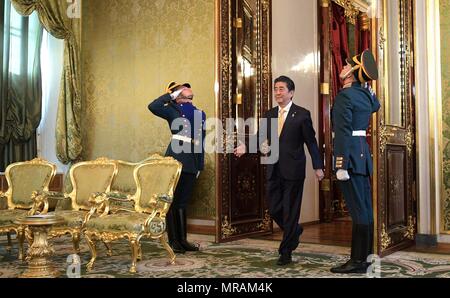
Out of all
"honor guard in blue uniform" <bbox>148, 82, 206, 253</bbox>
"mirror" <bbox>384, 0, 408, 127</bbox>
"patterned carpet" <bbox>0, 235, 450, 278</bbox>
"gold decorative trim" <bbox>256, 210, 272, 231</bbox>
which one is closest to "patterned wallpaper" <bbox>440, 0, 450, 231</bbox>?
"mirror" <bbox>384, 0, 408, 127</bbox>

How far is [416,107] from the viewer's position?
510 cm

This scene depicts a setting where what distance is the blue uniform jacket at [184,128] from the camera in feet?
15.8

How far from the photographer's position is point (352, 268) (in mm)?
3760

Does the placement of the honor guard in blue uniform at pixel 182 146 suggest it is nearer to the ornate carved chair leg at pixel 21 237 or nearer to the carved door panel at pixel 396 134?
the ornate carved chair leg at pixel 21 237

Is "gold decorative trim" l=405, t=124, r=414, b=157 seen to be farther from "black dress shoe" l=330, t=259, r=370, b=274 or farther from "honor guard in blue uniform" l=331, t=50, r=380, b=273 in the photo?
"black dress shoe" l=330, t=259, r=370, b=274

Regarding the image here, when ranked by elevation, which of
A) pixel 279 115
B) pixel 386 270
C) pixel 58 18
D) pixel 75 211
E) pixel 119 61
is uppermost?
pixel 58 18

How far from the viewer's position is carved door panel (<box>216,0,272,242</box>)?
5.48 meters

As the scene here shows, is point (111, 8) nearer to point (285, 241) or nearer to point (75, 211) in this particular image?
point (75, 211)

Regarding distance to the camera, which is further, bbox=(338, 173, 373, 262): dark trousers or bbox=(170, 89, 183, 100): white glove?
bbox=(170, 89, 183, 100): white glove

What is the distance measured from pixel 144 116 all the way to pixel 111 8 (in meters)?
1.53

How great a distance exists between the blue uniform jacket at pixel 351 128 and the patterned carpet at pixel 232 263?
2.56 ft

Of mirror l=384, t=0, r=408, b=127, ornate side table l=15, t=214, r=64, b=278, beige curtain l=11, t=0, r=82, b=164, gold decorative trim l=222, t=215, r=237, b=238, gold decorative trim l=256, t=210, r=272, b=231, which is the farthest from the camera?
beige curtain l=11, t=0, r=82, b=164

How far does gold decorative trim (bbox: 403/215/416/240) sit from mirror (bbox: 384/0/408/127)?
2.96 feet

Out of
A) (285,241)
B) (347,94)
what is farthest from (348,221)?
(347,94)
